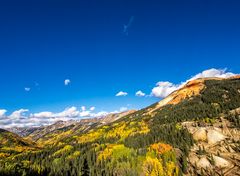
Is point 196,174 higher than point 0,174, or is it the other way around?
point 0,174

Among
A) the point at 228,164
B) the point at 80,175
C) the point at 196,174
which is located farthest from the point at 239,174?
the point at 80,175

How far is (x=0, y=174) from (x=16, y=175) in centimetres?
1177

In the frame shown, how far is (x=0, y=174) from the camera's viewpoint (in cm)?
17638

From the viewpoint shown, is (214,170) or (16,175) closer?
(16,175)

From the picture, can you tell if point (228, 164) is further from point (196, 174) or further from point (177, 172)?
point (177, 172)

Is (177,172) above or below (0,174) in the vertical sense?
below

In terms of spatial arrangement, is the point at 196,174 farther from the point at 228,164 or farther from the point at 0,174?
the point at 0,174

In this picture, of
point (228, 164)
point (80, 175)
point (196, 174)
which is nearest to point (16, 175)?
point (80, 175)

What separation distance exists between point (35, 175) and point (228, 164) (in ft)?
553

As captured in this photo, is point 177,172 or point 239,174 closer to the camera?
point 239,174

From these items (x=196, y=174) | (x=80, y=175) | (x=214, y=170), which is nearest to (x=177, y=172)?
(x=196, y=174)

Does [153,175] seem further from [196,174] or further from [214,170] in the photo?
[214,170]

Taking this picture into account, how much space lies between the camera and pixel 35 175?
19200 centimetres

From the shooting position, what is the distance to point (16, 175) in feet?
591
